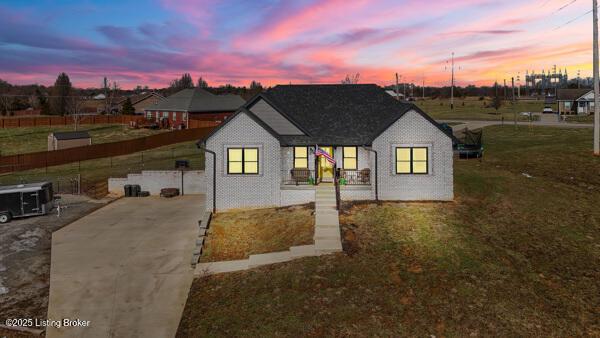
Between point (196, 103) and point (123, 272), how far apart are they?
66.9 metres

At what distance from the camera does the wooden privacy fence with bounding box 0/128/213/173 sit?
166 ft

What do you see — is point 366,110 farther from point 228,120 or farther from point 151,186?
point 151,186

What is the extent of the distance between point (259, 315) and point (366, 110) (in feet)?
60.7

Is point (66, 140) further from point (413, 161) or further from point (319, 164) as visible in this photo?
point (413, 161)

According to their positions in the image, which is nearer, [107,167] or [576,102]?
[107,167]

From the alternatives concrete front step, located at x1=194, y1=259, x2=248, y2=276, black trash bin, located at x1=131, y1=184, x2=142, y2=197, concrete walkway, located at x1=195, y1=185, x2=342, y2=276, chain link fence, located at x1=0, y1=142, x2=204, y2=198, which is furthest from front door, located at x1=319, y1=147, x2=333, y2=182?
chain link fence, located at x1=0, y1=142, x2=204, y2=198

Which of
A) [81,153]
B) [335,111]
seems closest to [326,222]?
[335,111]

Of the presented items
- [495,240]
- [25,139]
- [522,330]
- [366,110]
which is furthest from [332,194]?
[25,139]

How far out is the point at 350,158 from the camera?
28.3 m

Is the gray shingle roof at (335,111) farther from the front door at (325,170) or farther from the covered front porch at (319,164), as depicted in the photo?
the front door at (325,170)

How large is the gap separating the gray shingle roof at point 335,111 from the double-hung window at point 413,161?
1676mm

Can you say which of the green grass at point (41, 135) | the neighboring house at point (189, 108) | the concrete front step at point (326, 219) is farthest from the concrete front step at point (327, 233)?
the neighboring house at point (189, 108)

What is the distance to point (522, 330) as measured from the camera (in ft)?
44.8

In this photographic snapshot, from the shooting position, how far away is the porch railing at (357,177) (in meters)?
27.2
